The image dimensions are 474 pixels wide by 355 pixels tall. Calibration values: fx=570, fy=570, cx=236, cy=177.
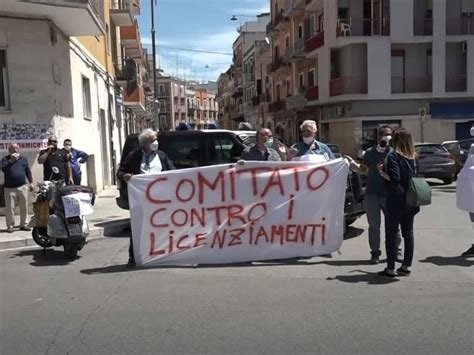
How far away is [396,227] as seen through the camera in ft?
21.9

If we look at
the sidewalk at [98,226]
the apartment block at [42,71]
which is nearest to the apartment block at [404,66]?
the apartment block at [42,71]

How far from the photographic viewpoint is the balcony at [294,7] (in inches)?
1742

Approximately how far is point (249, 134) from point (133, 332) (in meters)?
7.77

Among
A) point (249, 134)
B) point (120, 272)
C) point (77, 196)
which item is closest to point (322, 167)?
point (120, 272)

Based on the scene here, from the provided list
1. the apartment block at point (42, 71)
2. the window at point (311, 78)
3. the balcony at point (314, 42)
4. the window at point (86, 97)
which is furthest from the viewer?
the window at point (311, 78)

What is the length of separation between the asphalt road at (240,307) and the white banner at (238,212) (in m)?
0.27

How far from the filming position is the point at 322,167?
779 centimetres

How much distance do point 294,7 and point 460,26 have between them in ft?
47.0

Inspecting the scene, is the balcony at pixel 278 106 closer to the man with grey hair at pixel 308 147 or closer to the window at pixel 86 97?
the window at pixel 86 97

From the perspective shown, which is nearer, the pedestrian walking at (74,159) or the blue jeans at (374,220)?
the blue jeans at (374,220)

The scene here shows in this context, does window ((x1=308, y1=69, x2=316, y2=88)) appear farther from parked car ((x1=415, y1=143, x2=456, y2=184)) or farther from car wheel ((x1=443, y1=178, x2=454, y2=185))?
car wheel ((x1=443, y1=178, x2=454, y2=185))

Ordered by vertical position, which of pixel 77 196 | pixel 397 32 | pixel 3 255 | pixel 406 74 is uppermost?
pixel 397 32

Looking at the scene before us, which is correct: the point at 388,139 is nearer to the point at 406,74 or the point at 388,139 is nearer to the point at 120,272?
the point at 120,272

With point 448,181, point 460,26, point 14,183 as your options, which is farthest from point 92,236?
point 460,26
